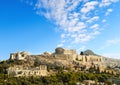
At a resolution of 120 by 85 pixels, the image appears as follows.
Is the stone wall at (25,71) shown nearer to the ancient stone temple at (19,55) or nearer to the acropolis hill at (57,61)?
the acropolis hill at (57,61)

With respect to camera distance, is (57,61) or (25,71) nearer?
(25,71)

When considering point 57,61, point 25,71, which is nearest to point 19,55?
point 57,61

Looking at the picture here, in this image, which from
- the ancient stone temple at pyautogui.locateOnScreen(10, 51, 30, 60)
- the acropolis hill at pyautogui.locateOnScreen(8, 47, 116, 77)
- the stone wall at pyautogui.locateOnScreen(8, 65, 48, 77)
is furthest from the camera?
the ancient stone temple at pyautogui.locateOnScreen(10, 51, 30, 60)

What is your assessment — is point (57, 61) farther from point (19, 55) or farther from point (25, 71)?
point (25, 71)

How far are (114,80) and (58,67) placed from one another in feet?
64.3

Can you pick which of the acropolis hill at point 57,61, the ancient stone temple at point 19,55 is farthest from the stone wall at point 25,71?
the ancient stone temple at point 19,55

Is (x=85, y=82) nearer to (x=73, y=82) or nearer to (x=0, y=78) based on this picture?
(x=73, y=82)

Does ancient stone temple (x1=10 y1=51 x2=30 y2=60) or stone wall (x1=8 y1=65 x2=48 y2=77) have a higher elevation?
ancient stone temple (x1=10 y1=51 x2=30 y2=60)

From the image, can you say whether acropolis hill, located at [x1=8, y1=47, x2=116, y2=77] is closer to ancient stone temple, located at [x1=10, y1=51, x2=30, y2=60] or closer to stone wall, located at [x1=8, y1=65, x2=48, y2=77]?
ancient stone temple, located at [x1=10, y1=51, x2=30, y2=60]

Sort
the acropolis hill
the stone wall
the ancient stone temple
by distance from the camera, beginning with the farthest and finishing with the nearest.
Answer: the ancient stone temple < the acropolis hill < the stone wall

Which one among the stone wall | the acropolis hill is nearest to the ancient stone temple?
the acropolis hill

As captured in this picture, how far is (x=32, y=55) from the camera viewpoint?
104 metres

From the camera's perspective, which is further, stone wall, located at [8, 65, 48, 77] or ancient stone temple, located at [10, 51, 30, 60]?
ancient stone temple, located at [10, 51, 30, 60]

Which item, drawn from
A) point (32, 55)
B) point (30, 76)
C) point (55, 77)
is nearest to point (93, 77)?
point (55, 77)
